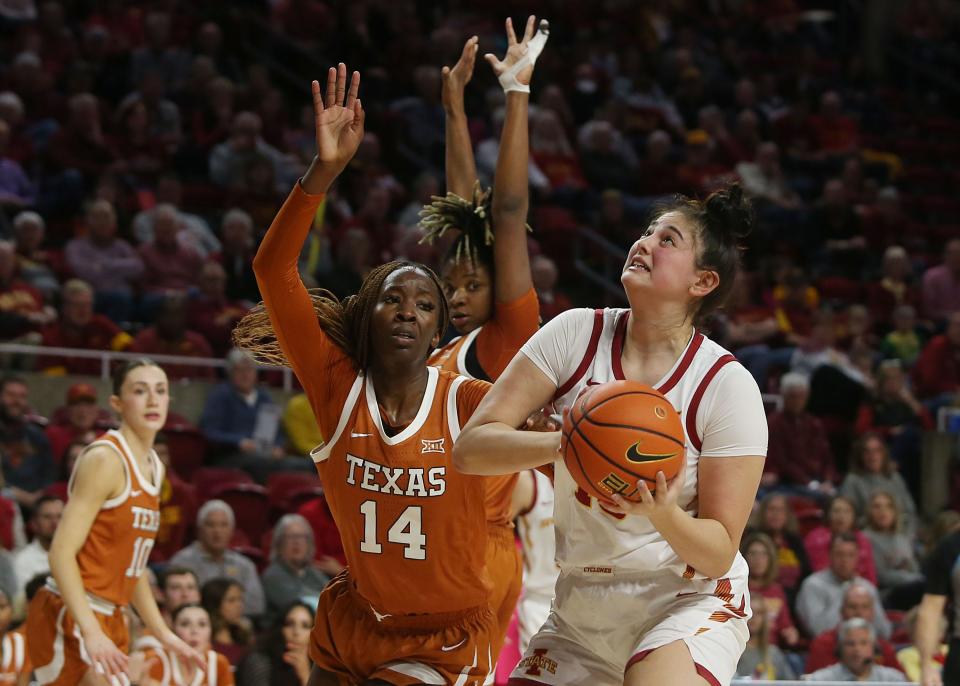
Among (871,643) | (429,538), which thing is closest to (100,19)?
(871,643)

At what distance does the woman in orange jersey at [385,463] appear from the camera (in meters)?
3.61

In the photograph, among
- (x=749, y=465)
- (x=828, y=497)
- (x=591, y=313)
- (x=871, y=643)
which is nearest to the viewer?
(x=749, y=465)

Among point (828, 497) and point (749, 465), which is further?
point (828, 497)

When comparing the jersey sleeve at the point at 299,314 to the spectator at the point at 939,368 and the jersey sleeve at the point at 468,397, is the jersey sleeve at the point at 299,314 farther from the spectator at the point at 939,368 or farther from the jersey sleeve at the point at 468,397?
the spectator at the point at 939,368

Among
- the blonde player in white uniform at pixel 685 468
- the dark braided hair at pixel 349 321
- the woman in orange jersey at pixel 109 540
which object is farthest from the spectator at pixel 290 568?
the blonde player in white uniform at pixel 685 468

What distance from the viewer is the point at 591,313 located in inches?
134

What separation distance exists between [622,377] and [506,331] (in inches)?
41.0

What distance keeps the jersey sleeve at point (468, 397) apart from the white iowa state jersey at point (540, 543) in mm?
1864

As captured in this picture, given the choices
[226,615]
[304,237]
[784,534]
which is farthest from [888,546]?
[304,237]

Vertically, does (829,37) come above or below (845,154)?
above

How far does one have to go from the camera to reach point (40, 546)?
663 cm

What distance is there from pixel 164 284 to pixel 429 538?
5.98m

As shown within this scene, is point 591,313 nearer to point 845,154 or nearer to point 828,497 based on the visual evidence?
point 828,497

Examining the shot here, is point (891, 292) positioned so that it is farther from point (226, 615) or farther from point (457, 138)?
point (457, 138)
